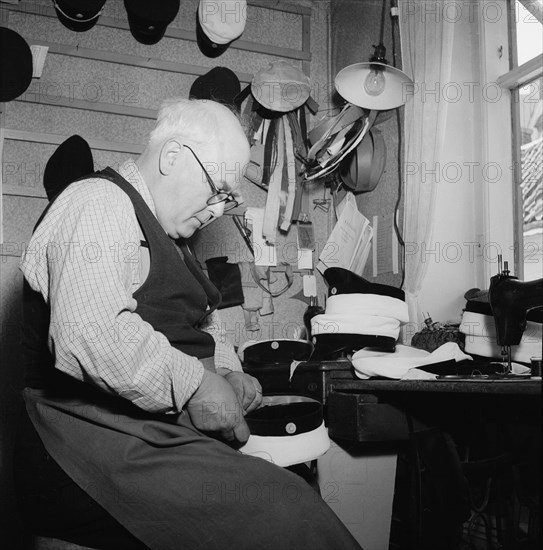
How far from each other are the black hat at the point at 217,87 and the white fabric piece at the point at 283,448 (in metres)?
1.60

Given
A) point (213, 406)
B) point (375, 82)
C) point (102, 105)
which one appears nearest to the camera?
point (213, 406)

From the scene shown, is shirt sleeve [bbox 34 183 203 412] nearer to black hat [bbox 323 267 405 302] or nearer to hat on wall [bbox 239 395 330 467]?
hat on wall [bbox 239 395 330 467]

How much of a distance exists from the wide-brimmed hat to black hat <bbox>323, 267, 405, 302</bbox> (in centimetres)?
37

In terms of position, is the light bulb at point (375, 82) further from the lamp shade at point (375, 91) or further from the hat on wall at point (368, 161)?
the hat on wall at point (368, 161)

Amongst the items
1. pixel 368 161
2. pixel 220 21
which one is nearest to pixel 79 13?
pixel 220 21

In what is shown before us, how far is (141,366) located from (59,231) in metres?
0.28

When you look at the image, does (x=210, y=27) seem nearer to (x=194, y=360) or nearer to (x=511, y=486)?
(x=194, y=360)

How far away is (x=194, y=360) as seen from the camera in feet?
3.51

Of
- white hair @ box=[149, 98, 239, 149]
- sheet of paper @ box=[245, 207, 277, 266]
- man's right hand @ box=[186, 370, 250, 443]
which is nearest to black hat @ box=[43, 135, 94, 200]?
sheet of paper @ box=[245, 207, 277, 266]

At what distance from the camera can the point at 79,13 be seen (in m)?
2.38

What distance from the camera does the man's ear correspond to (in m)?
1.26

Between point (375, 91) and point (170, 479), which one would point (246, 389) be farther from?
point (375, 91)

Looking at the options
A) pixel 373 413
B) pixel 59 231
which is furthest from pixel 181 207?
pixel 373 413

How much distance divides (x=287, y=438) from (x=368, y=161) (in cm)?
137
